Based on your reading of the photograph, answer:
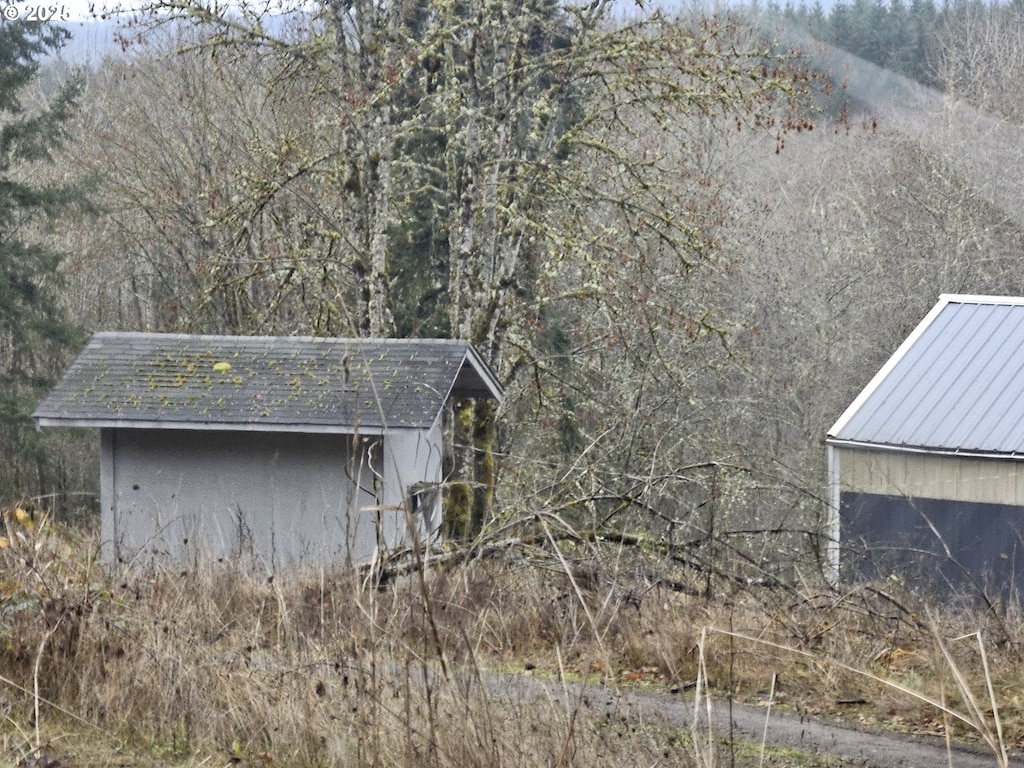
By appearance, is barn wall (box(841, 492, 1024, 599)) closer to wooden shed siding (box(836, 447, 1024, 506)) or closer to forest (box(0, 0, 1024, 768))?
wooden shed siding (box(836, 447, 1024, 506))

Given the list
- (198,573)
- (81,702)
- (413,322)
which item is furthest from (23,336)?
(81,702)

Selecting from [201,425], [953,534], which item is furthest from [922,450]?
[201,425]

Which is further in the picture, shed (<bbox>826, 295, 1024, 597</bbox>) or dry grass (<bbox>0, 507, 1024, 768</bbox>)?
shed (<bbox>826, 295, 1024, 597</bbox>)

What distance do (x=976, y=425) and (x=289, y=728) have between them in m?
12.8

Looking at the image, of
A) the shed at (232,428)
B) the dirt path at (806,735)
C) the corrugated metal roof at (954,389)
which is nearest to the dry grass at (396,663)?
the dirt path at (806,735)

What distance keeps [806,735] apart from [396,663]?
1.81 m

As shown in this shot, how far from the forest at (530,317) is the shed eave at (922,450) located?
3.33ft

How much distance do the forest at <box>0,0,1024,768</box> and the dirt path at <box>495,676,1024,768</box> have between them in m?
0.11

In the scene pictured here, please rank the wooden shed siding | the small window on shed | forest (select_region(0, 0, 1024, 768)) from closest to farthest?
1. the small window on shed
2. forest (select_region(0, 0, 1024, 768))
3. the wooden shed siding

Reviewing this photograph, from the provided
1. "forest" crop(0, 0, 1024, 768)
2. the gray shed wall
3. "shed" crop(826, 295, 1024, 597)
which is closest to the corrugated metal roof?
"shed" crop(826, 295, 1024, 597)

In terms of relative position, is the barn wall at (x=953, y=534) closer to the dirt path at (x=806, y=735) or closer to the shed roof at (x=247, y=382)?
the shed roof at (x=247, y=382)

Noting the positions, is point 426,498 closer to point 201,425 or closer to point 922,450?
point 201,425

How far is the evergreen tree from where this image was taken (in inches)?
980

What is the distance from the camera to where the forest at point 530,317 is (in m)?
5.18
